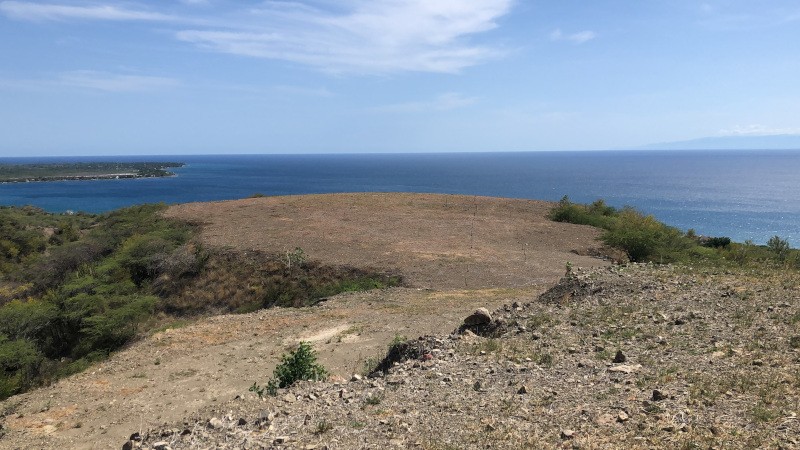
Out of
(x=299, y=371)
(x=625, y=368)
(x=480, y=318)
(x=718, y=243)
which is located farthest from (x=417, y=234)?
(x=625, y=368)

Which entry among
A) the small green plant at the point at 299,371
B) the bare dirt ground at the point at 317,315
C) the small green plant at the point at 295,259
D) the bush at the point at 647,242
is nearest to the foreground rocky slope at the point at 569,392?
the small green plant at the point at 299,371

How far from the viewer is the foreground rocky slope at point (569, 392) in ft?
21.5

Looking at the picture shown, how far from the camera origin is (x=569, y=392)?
7820mm

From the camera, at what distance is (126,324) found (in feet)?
63.0

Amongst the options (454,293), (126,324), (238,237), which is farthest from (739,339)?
(238,237)

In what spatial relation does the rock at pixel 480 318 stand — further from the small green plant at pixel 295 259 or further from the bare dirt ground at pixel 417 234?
the small green plant at pixel 295 259

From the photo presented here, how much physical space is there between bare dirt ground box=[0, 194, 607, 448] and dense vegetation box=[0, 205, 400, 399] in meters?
1.62

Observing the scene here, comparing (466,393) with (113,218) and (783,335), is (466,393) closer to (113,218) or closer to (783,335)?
(783,335)

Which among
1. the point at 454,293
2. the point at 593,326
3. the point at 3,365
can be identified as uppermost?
the point at 593,326

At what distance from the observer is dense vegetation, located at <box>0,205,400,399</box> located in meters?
18.2

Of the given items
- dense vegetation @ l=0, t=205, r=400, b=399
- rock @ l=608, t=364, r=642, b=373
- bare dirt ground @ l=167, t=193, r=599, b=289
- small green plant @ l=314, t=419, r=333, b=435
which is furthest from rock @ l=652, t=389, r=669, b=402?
dense vegetation @ l=0, t=205, r=400, b=399

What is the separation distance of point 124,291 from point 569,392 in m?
21.3

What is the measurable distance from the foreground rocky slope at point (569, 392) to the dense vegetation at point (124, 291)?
956 cm

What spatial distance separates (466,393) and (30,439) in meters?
8.57
